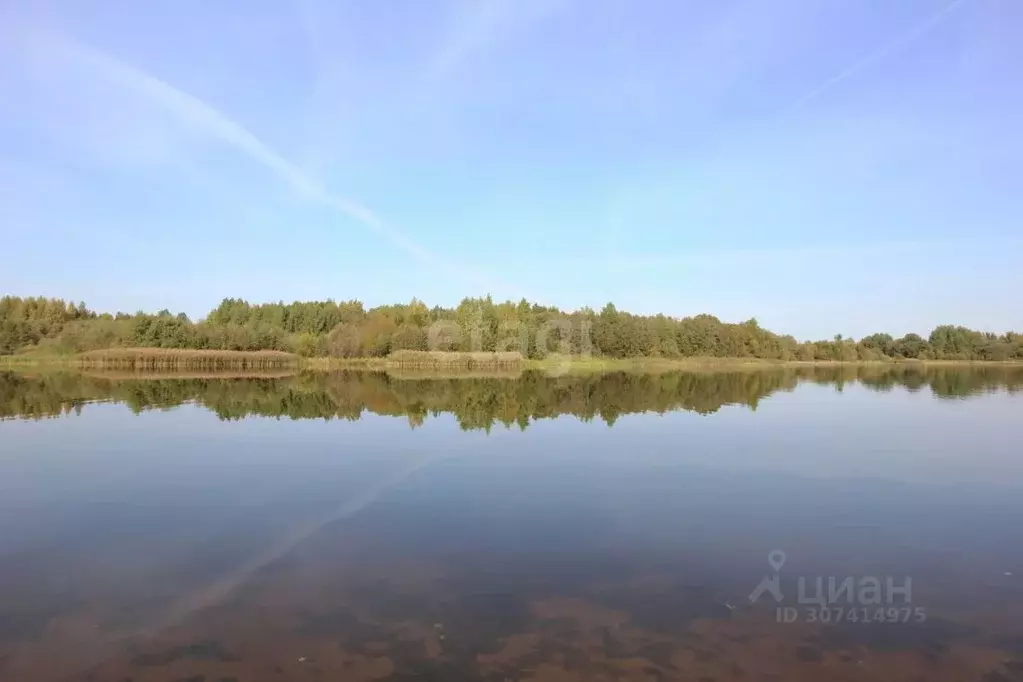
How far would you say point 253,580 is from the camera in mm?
7918

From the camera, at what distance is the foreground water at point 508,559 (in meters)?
5.97

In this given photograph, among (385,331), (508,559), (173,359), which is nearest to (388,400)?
(508,559)

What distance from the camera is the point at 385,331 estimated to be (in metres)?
96.6

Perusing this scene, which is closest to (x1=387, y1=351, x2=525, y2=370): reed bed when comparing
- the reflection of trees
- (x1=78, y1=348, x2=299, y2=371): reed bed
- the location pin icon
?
(x1=78, y1=348, x2=299, y2=371): reed bed

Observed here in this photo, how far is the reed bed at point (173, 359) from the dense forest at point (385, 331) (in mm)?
8884

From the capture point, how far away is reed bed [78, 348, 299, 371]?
70.9 metres

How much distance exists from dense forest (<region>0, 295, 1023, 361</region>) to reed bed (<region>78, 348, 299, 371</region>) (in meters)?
8.88

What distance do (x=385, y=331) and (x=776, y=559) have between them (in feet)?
298

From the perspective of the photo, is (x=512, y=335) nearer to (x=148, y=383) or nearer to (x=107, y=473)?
(x=148, y=383)

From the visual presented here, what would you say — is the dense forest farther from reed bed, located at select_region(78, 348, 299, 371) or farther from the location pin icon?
the location pin icon

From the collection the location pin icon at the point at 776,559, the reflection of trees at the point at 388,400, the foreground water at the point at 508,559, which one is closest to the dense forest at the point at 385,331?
the reflection of trees at the point at 388,400

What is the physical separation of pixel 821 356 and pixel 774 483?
465 ft

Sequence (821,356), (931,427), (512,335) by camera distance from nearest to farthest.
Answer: (931,427) → (512,335) → (821,356)

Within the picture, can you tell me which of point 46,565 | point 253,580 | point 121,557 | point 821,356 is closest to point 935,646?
point 253,580
